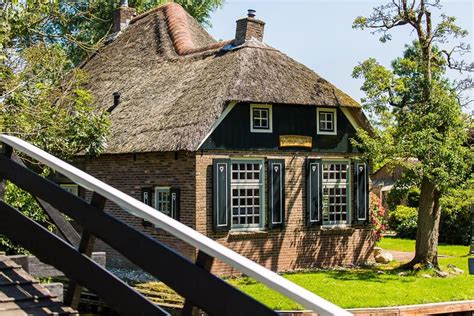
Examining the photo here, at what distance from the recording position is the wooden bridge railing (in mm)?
2721

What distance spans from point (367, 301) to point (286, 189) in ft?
15.5

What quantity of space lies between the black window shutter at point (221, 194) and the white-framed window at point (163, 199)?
4.51 feet

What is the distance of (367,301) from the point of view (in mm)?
12156

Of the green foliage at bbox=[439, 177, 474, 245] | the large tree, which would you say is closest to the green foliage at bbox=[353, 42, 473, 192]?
the large tree

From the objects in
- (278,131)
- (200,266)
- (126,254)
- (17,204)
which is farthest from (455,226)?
(200,266)

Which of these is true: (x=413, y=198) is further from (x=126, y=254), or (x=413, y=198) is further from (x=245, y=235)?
(x=126, y=254)

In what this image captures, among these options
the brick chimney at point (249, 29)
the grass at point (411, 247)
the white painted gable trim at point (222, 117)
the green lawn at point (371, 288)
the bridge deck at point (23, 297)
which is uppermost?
the brick chimney at point (249, 29)

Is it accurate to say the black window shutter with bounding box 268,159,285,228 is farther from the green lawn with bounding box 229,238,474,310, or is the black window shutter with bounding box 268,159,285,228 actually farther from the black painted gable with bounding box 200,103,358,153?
the green lawn with bounding box 229,238,474,310

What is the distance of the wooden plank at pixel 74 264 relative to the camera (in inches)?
129

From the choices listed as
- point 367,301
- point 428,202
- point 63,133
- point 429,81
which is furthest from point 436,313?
point 63,133

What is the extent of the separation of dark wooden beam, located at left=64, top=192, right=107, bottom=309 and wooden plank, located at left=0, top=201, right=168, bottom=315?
0.13ft

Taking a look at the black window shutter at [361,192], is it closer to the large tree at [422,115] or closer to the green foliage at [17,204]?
the large tree at [422,115]

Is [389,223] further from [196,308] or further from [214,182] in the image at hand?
[196,308]

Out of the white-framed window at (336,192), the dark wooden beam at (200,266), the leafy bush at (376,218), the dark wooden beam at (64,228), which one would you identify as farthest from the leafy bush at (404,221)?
the dark wooden beam at (200,266)
